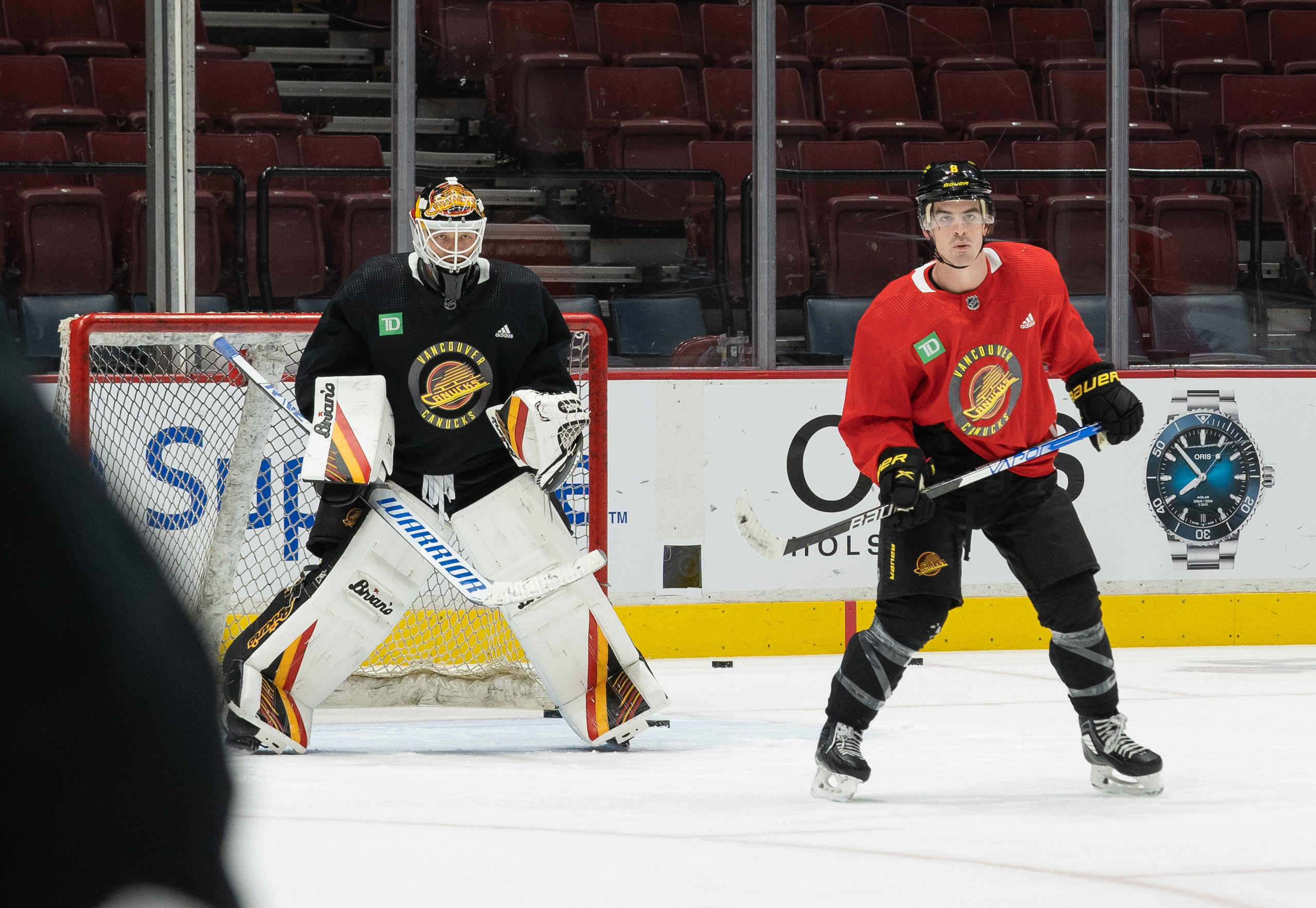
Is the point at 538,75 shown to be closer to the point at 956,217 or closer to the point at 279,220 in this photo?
the point at 279,220

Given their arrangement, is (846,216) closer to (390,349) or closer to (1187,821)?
(390,349)

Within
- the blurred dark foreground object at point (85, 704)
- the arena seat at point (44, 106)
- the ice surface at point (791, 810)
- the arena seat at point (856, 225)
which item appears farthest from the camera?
the arena seat at point (856, 225)

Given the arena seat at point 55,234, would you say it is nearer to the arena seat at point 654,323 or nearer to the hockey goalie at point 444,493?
the arena seat at point 654,323

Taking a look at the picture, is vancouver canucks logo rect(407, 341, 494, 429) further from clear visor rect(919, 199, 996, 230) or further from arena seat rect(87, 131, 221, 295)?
arena seat rect(87, 131, 221, 295)

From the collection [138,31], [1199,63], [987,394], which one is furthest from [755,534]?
[1199,63]

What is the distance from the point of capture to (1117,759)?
321 centimetres

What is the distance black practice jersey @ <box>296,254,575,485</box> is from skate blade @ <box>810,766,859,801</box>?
1081 mm

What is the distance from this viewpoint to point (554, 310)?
3951 mm

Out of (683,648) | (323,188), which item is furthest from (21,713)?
(323,188)

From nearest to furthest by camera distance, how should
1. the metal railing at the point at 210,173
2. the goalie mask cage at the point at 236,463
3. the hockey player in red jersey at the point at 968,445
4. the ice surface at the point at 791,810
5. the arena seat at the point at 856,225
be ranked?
the ice surface at the point at 791,810
the hockey player in red jersey at the point at 968,445
the goalie mask cage at the point at 236,463
the metal railing at the point at 210,173
the arena seat at the point at 856,225

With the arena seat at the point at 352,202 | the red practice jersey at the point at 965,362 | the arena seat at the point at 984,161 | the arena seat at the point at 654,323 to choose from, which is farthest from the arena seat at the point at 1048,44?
the red practice jersey at the point at 965,362

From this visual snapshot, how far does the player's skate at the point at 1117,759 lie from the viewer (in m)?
3.20

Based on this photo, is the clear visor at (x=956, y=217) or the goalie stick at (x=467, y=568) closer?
the clear visor at (x=956, y=217)

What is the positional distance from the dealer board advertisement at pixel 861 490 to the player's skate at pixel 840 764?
224 centimetres
